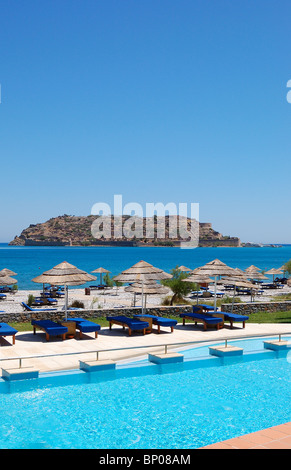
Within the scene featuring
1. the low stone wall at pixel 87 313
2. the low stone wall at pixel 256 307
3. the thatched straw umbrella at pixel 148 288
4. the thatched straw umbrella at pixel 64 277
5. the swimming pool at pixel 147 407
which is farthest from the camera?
the low stone wall at pixel 256 307

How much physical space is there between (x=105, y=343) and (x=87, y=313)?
3.69m

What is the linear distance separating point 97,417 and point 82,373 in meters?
2.20

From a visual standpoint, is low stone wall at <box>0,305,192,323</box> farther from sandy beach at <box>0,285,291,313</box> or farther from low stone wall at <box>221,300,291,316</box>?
sandy beach at <box>0,285,291,313</box>

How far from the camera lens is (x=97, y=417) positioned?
24.2 ft

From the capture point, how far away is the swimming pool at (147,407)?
6.61 metres

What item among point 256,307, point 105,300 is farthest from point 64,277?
point 105,300

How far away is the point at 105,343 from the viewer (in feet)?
41.4

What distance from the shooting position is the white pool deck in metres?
10.1

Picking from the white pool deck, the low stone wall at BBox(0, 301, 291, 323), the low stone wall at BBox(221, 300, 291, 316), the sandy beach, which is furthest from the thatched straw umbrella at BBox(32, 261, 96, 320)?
the low stone wall at BBox(221, 300, 291, 316)

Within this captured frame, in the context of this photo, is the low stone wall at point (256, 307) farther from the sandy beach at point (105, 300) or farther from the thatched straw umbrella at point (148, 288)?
the sandy beach at point (105, 300)

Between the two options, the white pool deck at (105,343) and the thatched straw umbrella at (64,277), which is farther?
the thatched straw umbrella at (64,277)

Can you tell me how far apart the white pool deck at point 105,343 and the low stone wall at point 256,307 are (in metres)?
2.01

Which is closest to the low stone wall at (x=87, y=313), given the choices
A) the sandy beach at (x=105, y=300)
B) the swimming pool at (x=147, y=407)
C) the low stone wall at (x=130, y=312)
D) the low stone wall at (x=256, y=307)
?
the low stone wall at (x=130, y=312)
